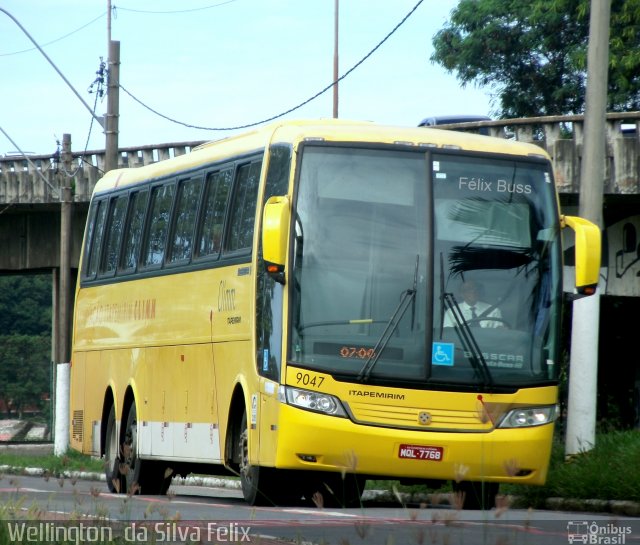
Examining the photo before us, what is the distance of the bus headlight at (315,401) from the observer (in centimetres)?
1373

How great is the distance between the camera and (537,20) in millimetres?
50219

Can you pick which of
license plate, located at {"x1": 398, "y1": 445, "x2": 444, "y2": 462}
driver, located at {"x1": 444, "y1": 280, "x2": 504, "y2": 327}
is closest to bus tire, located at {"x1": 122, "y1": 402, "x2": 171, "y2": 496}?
license plate, located at {"x1": 398, "y1": 445, "x2": 444, "y2": 462}

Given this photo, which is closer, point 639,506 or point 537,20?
point 639,506

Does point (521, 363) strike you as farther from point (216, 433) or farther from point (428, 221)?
point (216, 433)

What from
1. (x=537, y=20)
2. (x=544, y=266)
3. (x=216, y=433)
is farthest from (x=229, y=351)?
(x=537, y=20)

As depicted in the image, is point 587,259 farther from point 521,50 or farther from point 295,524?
point 521,50

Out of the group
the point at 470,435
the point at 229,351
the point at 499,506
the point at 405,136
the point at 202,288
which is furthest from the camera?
the point at 202,288

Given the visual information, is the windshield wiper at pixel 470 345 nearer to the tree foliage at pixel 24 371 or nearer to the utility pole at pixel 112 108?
the utility pole at pixel 112 108

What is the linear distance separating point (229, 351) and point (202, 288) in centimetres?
126

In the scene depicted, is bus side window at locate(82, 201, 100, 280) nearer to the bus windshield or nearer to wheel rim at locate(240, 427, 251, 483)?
wheel rim at locate(240, 427, 251, 483)

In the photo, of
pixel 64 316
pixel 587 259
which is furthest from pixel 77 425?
pixel 64 316

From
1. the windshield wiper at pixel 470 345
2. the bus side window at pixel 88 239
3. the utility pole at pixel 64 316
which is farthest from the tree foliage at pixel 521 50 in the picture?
the windshield wiper at pixel 470 345

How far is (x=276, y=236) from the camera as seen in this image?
13836 millimetres

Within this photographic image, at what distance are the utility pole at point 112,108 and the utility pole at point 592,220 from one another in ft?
45.7
